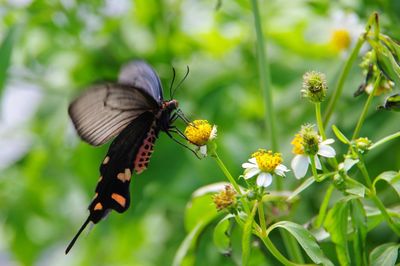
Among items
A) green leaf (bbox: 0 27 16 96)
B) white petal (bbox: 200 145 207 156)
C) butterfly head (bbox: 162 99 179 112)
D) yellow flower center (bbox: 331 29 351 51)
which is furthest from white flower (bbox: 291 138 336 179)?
yellow flower center (bbox: 331 29 351 51)

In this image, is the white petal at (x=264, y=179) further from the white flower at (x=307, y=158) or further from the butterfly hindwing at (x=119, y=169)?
the butterfly hindwing at (x=119, y=169)

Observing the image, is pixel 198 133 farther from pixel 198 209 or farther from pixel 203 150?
pixel 198 209

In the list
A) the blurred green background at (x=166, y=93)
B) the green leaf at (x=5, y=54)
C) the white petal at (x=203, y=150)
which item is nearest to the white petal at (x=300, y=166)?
the white petal at (x=203, y=150)

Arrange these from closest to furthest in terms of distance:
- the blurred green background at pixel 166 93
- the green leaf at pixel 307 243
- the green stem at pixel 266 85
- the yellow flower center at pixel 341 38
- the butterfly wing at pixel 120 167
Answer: the green leaf at pixel 307 243 < the butterfly wing at pixel 120 167 < the green stem at pixel 266 85 < the blurred green background at pixel 166 93 < the yellow flower center at pixel 341 38

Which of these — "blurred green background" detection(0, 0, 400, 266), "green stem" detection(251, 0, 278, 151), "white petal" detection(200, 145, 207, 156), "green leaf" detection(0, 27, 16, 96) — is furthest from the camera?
"blurred green background" detection(0, 0, 400, 266)

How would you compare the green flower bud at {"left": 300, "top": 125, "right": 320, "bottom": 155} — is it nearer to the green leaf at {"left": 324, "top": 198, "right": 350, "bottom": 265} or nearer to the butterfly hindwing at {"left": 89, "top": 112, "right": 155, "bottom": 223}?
the green leaf at {"left": 324, "top": 198, "right": 350, "bottom": 265}

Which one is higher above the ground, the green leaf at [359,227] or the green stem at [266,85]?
the green stem at [266,85]

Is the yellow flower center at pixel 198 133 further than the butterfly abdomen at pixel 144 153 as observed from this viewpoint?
No
